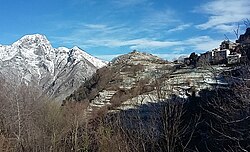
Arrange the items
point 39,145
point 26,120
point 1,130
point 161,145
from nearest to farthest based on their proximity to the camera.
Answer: point 161,145 < point 39,145 < point 1,130 < point 26,120

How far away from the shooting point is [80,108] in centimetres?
4138

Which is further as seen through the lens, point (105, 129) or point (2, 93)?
point (2, 93)

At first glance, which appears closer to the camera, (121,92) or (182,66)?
(121,92)

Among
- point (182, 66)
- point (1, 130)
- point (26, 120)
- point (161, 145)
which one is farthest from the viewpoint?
point (182, 66)

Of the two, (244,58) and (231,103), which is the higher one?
(244,58)

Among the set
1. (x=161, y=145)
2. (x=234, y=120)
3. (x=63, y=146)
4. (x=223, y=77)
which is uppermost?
(x=223, y=77)

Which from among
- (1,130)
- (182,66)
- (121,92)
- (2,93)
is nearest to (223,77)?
(1,130)

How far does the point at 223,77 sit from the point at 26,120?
2542cm

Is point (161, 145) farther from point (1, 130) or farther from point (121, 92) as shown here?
point (121, 92)

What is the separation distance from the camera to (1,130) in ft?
85.2

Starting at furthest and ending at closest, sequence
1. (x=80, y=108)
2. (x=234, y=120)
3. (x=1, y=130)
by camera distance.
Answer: (x=80, y=108), (x=1, y=130), (x=234, y=120)

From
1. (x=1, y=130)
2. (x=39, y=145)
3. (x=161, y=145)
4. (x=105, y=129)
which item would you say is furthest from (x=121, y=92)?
(x=161, y=145)

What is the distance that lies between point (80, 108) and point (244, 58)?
116 ft

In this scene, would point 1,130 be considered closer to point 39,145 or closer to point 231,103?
point 39,145
